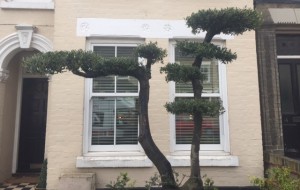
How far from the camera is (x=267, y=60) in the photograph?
6488 mm

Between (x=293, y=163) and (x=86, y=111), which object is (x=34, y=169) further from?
(x=293, y=163)

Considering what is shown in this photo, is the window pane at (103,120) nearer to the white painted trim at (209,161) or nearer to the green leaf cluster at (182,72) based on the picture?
the white painted trim at (209,161)

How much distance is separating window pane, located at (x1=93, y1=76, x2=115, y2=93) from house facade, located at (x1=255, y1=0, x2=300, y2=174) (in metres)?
3.06

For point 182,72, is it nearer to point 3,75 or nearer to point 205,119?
point 205,119

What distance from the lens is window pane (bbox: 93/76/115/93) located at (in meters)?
6.26

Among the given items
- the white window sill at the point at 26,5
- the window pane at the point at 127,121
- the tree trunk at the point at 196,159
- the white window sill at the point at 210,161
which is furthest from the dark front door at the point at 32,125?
the tree trunk at the point at 196,159

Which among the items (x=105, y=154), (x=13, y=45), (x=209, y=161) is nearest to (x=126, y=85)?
(x=105, y=154)

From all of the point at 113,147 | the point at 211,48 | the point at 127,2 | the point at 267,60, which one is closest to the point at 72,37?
the point at 127,2

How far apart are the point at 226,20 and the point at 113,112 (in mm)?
2921

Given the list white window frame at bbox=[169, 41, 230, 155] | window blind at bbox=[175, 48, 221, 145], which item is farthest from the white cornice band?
window blind at bbox=[175, 48, 221, 145]

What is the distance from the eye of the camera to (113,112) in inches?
245

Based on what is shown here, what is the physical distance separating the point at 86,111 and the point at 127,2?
2.40 meters

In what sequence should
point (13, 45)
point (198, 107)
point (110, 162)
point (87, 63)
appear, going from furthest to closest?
point (13, 45), point (110, 162), point (87, 63), point (198, 107)

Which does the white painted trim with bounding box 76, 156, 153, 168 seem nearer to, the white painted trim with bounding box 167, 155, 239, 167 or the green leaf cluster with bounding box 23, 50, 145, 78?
the white painted trim with bounding box 167, 155, 239, 167
